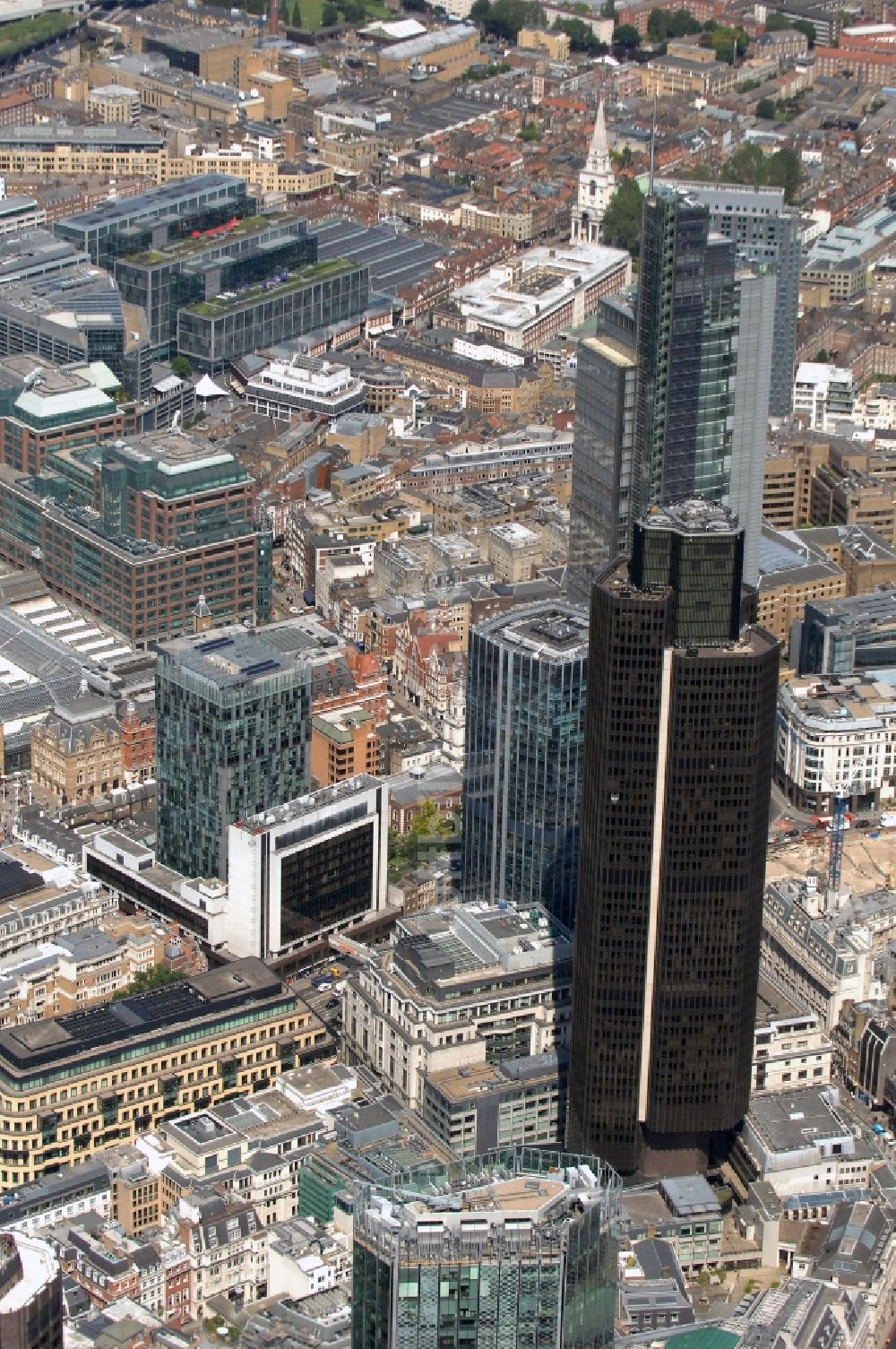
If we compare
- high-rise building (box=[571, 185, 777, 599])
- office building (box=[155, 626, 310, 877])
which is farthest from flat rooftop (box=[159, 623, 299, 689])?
high-rise building (box=[571, 185, 777, 599])

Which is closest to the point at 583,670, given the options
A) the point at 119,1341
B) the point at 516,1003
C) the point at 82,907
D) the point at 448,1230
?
the point at 516,1003

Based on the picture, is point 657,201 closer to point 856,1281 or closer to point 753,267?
point 753,267

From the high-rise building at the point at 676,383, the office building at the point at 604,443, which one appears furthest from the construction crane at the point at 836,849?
the office building at the point at 604,443

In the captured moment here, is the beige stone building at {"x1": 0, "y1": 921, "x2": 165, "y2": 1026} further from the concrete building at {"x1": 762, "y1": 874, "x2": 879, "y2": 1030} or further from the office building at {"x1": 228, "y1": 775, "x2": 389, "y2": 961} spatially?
the concrete building at {"x1": 762, "y1": 874, "x2": 879, "y2": 1030}

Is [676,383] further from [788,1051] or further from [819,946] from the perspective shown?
[788,1051]

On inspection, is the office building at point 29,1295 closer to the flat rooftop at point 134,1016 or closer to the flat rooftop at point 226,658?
the flat rooftop at point 134,1016

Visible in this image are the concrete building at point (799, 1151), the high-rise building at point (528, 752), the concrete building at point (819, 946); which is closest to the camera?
the concrete building at point (799, 1151)
